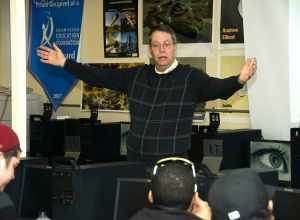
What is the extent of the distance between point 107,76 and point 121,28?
6.80 feet

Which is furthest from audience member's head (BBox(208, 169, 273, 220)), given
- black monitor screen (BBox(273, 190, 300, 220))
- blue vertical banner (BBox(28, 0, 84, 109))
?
blue vertical banner (BBox(28, 0, 84, 109))

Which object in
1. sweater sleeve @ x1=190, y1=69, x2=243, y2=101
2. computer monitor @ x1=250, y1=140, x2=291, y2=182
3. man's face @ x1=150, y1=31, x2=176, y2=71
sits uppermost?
man's face @ x1=150, y1=31, x2=176, y2=71

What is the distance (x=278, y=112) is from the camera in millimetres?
4066

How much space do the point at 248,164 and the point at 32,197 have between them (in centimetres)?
193

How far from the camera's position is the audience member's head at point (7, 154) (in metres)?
1.91

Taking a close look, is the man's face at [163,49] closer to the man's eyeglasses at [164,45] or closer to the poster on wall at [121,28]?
the man's eyeglasses at [164,45]

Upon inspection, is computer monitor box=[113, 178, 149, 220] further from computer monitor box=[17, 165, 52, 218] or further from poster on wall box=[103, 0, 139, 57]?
poster on wall box=[103, 0, 139, 57]

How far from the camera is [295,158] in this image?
Result: 3789 millimetres

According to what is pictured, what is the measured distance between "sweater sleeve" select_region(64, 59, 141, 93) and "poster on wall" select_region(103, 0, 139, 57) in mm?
1891

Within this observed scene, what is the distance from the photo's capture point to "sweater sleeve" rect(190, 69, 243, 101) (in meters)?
2.84

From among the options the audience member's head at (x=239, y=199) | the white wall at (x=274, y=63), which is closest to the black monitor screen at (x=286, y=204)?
the audience member's head at (x=239, y=199)

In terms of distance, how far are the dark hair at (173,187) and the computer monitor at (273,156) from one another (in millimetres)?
2378

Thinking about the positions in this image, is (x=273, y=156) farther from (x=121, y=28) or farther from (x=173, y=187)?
(x=173, y=187)

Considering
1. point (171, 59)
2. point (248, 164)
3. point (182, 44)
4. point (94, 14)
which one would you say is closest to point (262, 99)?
point (248, 164)
